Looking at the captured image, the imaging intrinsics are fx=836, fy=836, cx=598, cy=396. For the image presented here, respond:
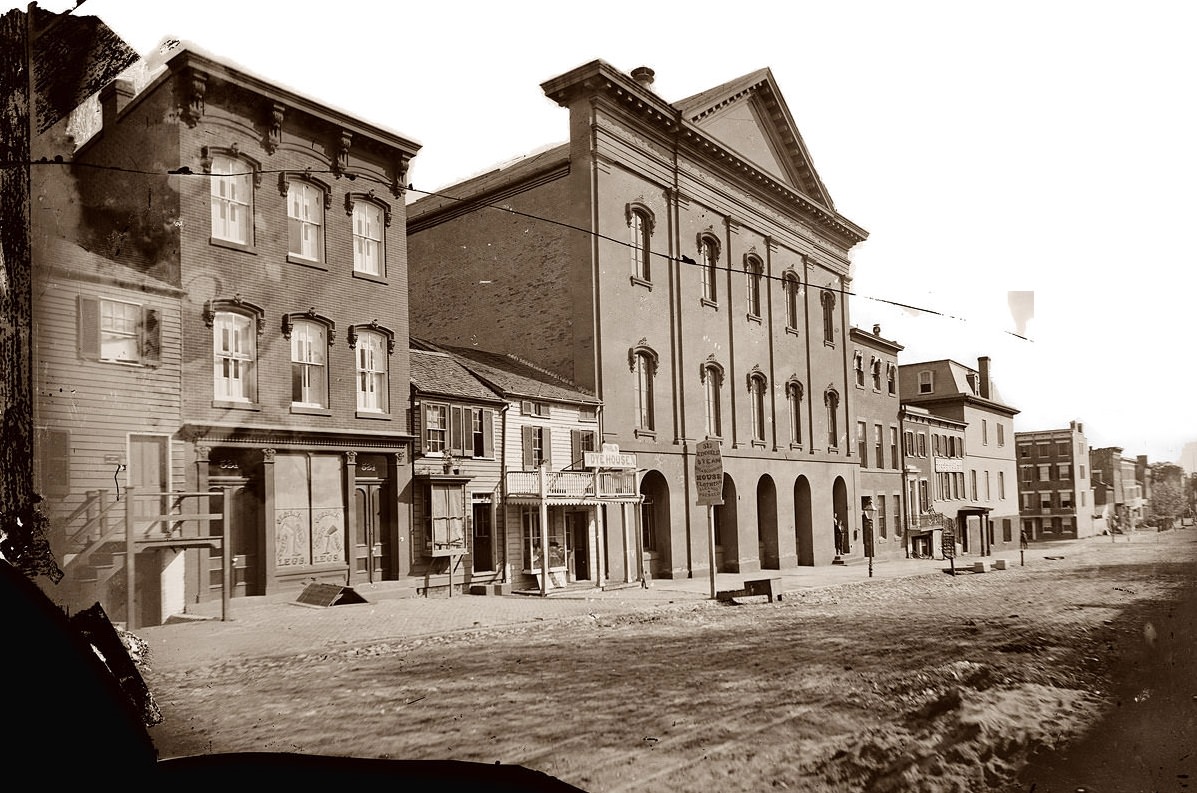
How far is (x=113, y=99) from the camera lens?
9.93 feet

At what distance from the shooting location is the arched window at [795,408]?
76.1 ft

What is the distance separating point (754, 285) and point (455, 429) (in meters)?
10.6

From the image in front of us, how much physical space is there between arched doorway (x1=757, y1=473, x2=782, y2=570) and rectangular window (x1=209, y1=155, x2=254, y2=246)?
20.0 m

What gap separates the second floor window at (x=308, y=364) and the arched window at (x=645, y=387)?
1436cm

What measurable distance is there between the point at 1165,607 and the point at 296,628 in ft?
15.4

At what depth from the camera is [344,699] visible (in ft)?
14.2

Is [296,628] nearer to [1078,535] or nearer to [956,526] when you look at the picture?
[1078,535]

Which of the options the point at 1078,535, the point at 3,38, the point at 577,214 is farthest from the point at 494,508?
the point at 3,38

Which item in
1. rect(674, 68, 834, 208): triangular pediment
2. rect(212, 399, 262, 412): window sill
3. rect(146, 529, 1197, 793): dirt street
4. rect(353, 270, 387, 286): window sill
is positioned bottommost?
rect(146, 529, 1197, 793): dirt street

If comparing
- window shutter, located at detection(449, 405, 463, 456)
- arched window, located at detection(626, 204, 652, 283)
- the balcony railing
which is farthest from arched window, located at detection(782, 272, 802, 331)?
window shutter, located at detection(449, 405, 463, 456)

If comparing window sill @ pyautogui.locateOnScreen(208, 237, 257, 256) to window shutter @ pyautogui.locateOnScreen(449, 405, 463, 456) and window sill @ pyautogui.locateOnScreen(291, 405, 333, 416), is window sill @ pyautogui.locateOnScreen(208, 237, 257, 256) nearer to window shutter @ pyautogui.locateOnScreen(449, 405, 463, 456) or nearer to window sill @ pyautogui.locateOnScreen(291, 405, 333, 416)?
window sill @ pyautogui.locateOnScreen(291, 405, 333, 416)

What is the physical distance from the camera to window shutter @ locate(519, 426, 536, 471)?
16.0 meters

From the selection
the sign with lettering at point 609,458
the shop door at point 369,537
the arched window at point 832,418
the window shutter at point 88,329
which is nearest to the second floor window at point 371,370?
the shop door at point 369,537

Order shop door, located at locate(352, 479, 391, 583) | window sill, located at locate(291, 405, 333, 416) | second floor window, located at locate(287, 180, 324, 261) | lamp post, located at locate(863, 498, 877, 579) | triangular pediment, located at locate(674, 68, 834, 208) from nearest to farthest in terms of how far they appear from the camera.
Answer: second floor window, located at locate(287, 180, 324, 261), window sill, located at locate(291, 405, 333, 416), shop door, located at locate(352, 479, 391, 583), triangular pediment, located at locate(674, 68, 834, 208), lamp post, located at locate(863, 498, 877, 579)
